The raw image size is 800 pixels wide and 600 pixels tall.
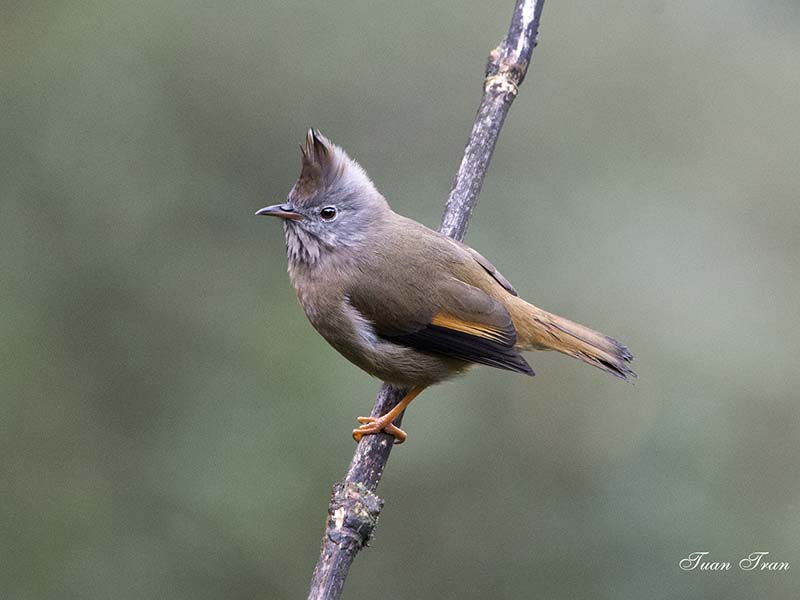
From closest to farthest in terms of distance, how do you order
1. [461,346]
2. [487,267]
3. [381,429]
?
[381,429] → [461,346] → [487,267]

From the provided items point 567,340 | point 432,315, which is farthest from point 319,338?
point 567,340

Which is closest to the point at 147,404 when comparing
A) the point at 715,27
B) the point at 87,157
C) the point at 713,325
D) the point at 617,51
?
the point at 87,157

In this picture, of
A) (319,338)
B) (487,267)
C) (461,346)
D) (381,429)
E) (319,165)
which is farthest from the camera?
(319,338)

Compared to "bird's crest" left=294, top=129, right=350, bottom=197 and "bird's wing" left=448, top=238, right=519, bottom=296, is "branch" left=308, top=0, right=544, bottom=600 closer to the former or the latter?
"bird's wing" left=448, top=238, right=519, bottom=296

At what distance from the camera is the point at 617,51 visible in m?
6.37

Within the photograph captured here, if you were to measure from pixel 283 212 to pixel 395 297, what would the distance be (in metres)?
0.62

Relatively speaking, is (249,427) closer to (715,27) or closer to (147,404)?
(147,404)

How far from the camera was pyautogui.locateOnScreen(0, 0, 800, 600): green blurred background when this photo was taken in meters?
4.58

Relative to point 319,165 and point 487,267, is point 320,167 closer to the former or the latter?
point 319,165

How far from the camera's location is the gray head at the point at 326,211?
4.31 meters

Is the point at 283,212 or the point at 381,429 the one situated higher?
the point at 283,212

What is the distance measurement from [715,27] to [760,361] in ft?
8.27

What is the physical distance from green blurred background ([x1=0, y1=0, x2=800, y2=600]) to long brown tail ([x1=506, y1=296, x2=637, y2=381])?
460 mm

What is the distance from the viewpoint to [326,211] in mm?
4375
